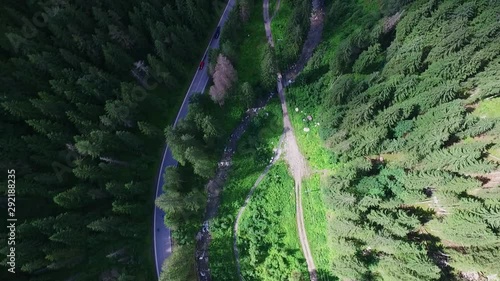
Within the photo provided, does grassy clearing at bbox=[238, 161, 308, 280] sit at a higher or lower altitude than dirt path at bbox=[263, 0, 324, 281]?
lower

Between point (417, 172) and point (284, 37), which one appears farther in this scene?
point (284, 37)

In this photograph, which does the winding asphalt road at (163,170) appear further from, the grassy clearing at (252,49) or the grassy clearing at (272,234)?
the grassy clearing at (272,234)

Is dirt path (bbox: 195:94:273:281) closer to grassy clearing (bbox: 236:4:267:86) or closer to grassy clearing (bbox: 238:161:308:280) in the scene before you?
grassy clearing (bbox: 238:161:308:280)

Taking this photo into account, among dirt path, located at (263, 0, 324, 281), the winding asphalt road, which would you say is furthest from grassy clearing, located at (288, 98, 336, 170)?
the winding asphalt road

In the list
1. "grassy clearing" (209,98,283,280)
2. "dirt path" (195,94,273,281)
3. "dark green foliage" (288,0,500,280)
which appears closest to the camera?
"dark green foliage" (288,0,500,280)

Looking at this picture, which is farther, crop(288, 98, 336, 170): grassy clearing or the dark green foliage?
crop(288, 98, 336, 170): grassy clearing

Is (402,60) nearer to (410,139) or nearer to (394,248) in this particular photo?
(410,139)

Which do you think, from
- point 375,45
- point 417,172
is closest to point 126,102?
point 375,45
